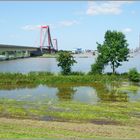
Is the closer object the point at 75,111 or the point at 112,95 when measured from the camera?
the point at 75,111

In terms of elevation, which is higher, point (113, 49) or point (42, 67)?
point (113, 49)

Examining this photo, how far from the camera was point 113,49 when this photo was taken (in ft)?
208

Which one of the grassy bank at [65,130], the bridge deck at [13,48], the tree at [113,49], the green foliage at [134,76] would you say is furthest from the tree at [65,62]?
the bridge deck at [13,48]

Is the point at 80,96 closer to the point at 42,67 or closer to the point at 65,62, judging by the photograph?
the point at 65,62

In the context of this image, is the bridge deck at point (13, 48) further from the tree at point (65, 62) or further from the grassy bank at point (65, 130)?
the grassy bank at point (65, 130)

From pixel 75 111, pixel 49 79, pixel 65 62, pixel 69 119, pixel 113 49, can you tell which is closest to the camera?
pixel 69 119

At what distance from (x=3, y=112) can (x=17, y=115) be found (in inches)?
66.2

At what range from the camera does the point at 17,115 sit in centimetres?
2731

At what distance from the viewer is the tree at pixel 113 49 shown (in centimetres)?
6381

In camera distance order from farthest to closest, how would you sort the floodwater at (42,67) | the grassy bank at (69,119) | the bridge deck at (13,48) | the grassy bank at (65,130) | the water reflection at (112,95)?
the bridge deck at (13,48) → the floodwater at (42,67) → the water reflection at (112,95) → the grassy bank at (69,119) → the grassy bank at (65,130)

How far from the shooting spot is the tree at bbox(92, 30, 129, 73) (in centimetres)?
6381

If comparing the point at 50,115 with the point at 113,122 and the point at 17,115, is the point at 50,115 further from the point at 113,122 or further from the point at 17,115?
the point at 113,122

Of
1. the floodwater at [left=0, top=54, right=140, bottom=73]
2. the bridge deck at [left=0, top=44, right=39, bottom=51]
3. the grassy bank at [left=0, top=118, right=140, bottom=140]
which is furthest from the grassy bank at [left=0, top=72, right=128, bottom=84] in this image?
the bridge deck at [left=0, top=44, right=39, bottom=51]

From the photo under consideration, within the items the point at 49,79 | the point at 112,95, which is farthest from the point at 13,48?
the point at 112,95
